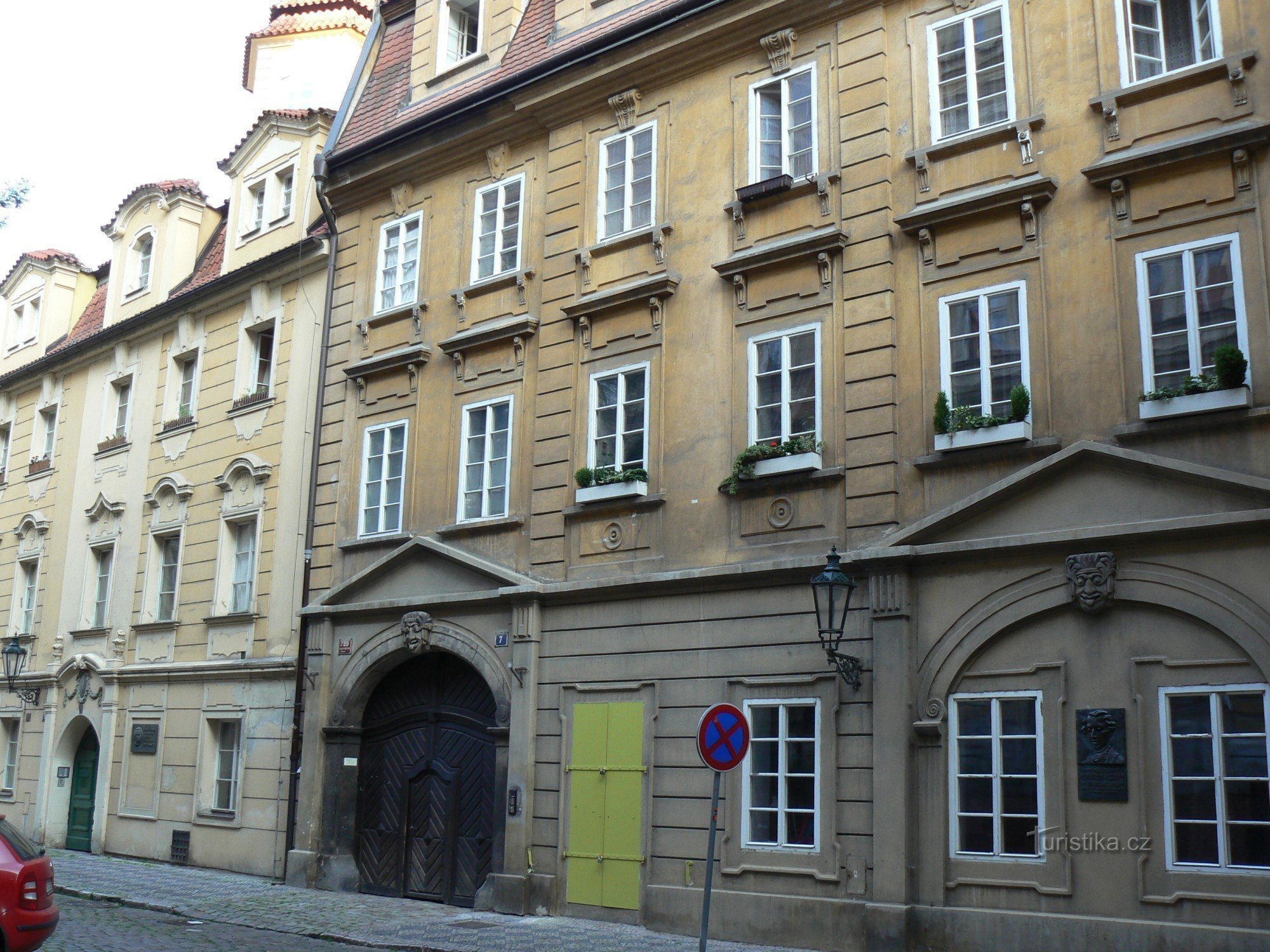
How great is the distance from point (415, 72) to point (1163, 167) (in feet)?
41.9

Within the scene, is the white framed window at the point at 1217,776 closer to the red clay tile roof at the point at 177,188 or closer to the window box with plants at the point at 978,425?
the window box with plants at the point at 978,425

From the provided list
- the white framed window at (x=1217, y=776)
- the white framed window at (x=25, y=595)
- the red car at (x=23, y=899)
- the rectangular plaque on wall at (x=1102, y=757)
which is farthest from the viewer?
the white framed window at (x=25, y=595)

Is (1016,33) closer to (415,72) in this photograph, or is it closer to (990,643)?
(990,643)

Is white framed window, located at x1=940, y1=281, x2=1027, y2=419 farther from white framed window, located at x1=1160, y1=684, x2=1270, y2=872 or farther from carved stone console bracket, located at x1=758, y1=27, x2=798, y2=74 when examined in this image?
carved stone console bracket, located at x1=758, y1=27, x2=798, y2=74

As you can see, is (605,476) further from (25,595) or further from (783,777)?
(25,595)

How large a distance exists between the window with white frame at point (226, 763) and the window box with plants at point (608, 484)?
853 cm

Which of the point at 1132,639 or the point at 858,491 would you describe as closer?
the point at 1132,639

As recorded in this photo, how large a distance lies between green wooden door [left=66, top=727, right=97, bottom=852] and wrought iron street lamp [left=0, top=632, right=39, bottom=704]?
189 cm

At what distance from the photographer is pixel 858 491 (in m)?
13.5

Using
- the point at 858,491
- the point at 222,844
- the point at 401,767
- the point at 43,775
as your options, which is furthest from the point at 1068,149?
the point at 43,775

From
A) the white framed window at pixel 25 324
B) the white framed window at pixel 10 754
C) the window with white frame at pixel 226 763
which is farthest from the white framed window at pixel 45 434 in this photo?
the window with white frame at pixel 226 763

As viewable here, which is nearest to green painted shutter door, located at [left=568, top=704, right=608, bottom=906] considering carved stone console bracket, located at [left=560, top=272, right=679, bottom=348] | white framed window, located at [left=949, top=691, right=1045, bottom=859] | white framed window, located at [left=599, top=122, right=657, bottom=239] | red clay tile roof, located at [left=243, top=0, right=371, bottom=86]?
white framed window, located at [left=949, top=691, right=1045, bottom=859]

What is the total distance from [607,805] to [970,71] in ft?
31.0

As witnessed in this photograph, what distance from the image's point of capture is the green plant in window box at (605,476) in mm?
15500
